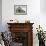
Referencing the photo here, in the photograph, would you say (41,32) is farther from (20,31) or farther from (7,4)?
(7,4)

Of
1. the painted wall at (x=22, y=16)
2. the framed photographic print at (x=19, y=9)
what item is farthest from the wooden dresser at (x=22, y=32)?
the framed photographic print at (x=19, y=9)

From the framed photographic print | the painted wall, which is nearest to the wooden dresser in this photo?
the painted wall

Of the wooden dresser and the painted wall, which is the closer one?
the wooden dresser

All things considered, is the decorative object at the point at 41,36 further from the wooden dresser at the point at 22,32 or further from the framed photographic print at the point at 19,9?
the framed photographic print at the point at 19,9

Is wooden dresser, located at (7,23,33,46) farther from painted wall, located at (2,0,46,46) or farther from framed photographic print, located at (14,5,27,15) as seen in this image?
framed photographic print, located at (14,5,27,15)

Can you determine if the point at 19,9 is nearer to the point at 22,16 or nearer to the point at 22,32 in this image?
the point at 22,16

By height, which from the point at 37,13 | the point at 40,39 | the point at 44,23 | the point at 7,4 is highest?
the point at 7,4

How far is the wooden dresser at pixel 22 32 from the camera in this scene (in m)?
5.52

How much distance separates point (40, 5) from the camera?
20.1 feet

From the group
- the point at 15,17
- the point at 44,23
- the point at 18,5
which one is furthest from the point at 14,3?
the point at 44,23

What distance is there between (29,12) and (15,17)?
59 centimetres

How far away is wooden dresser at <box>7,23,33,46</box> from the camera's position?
217 inches

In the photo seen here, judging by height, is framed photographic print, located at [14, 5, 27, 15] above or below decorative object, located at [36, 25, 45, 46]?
above

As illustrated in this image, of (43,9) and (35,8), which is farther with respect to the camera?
(43,9)
